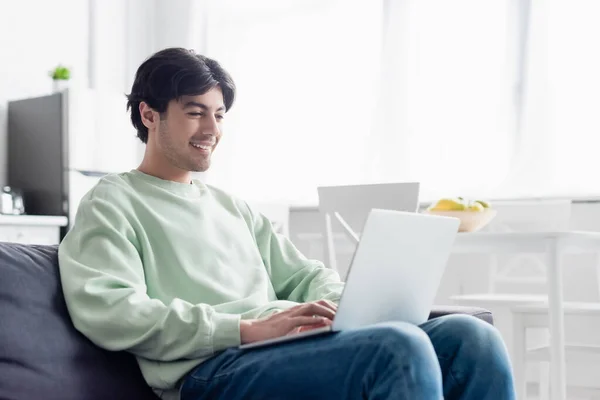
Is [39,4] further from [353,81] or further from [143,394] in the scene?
[143,394]

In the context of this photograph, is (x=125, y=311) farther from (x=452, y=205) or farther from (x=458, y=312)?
(x=452, y=205)

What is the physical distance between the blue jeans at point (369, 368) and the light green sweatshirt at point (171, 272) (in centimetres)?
6

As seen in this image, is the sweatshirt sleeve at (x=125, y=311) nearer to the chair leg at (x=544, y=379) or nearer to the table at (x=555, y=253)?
the table at (x=555, y=253)

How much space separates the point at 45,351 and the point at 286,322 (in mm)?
404

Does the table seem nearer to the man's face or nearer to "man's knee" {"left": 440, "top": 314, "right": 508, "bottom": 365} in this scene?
"man's knee" {"left": 440, "top": 314, "right": 508, "bottom": 365}

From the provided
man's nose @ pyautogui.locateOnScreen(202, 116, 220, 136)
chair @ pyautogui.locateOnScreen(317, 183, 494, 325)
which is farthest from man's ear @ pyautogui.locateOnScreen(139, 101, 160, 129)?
chair @ pyautogui.locateOnScreen(317, 183, 494, 325)

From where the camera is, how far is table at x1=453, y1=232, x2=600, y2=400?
232cm

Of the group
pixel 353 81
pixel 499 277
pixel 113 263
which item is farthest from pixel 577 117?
pixel 113 263

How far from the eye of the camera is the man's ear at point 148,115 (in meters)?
1.65

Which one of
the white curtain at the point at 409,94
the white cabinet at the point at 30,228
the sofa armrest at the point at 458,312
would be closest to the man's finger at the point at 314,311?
the sofa armrest at the point at 458,312

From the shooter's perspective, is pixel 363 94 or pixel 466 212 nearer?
pixel 466 212

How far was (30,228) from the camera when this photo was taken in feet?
12.1

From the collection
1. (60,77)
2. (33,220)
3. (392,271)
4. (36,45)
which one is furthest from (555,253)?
(36,45)

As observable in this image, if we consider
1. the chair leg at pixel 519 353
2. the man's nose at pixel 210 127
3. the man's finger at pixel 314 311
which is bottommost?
the chair leg at pixel 519 353
